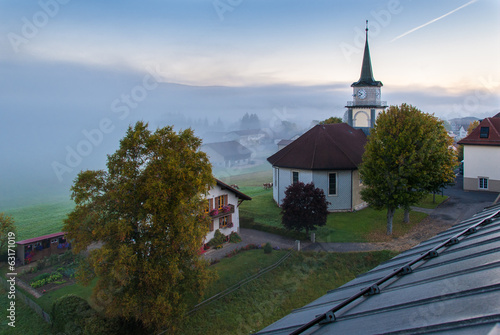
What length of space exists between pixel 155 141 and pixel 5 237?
1923cm

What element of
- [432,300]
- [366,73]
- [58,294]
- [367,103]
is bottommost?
[58,294]

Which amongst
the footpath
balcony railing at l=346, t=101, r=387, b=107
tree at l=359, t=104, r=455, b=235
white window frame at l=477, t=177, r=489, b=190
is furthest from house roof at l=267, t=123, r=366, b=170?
white window frame at l=477, t=177, r=489, b=190

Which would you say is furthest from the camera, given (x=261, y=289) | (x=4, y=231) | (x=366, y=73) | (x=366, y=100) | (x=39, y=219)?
(x=366, y=73)

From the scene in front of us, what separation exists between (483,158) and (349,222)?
24080 mm

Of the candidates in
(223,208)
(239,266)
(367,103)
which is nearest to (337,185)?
(223,208)

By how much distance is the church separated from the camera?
34625 mm

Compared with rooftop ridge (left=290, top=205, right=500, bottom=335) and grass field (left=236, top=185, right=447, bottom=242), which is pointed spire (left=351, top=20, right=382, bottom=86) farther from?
rooftop ridge (left=290, top=205, right=500, bottom=335)

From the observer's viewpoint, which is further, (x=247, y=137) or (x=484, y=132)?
(x=247, y=137)

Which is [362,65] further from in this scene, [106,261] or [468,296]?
[468,296]

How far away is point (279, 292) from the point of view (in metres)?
19.9

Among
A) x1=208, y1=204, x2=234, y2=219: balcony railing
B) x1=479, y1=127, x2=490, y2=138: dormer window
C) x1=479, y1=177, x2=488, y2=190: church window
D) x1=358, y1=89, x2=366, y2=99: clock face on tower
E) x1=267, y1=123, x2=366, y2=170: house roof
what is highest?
x1=358, y1=89, x2=366, y2=99: clock face on tower

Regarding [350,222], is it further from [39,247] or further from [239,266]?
[39,247]

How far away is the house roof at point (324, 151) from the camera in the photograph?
34.5m

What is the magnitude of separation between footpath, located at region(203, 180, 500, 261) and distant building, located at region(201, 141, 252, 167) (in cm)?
6155
